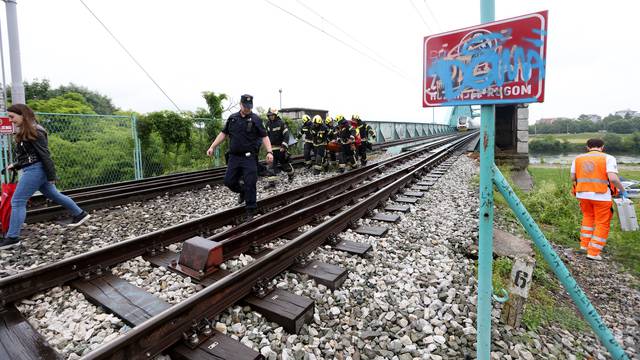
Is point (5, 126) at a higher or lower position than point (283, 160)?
higher

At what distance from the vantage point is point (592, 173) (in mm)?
5152

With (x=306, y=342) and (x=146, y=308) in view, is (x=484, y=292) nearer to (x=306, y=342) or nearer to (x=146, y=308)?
(x=306, y=342)

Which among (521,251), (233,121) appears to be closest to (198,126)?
(233,121)

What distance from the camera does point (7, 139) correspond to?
24.6 ft

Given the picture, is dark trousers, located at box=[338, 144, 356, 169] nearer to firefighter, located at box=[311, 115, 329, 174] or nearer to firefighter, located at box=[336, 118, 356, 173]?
firefighter, located at box=[336, 118, 356, 173]

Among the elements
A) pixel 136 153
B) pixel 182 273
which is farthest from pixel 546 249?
pixel 136 153

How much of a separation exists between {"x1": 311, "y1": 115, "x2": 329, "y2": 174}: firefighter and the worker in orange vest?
711 cm

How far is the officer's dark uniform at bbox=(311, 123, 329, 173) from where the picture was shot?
1105cm

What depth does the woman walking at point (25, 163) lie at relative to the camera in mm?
4219

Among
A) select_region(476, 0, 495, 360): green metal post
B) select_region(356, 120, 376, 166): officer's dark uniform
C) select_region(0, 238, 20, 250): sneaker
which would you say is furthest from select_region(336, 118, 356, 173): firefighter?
select_region(476, 0, 495, 360): green metal post

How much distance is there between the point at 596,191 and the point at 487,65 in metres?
4.92

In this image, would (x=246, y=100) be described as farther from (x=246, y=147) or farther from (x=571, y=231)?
(x=571, y=231)

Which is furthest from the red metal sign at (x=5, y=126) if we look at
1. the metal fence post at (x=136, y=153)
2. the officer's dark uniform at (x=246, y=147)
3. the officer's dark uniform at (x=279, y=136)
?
the officer's dark uniform at (x=279, y=136)

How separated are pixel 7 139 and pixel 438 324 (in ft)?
31.7
